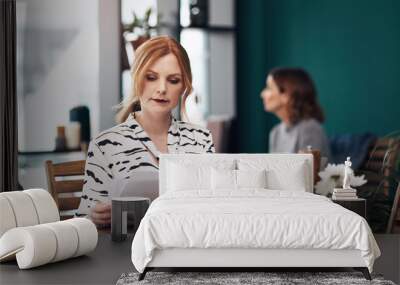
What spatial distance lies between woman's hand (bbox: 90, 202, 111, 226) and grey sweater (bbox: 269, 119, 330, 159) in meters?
1.59

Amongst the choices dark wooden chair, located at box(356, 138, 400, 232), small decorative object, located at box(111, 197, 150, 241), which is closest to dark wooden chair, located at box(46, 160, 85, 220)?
small decorative object, located at box(111, 197, 150, 241)

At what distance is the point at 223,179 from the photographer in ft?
18.4

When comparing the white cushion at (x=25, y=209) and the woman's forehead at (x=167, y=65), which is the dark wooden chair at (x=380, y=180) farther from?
the white cushion at (x=25, y=209)

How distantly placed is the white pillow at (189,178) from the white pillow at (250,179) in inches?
9.9

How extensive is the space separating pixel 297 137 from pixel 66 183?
2.14 m

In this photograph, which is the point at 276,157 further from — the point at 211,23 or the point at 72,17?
the point at 72,17

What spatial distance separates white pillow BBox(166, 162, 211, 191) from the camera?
18.6 feet

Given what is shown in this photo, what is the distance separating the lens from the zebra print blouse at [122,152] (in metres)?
6.38

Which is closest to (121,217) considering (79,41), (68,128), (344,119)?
(68,128)

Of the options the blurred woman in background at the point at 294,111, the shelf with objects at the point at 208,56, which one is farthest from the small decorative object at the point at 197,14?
the blurred woman in background at the point at 294,111

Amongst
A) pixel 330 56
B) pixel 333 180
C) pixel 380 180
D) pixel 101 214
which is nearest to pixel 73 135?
pixel 101 214

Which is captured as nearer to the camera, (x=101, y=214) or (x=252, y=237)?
(x=252, y=237)

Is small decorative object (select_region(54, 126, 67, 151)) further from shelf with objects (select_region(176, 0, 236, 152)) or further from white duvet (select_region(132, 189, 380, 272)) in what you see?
white duvet (select_region(132, 189, 380, 272))

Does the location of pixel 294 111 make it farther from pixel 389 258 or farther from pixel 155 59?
pixel 389 258
